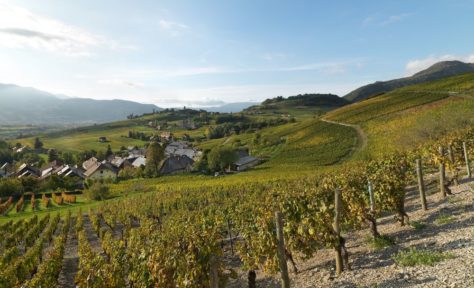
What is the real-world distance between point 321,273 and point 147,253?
22.2 ft

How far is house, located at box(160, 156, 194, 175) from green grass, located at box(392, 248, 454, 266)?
82379 millimetres

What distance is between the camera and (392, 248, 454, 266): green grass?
10.9m

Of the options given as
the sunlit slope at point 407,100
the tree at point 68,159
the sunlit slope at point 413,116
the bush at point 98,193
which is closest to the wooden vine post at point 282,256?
the sunlit slope at point 413,116

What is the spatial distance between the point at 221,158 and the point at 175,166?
1469 cm

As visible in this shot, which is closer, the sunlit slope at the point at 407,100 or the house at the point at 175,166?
the sunlit slope at the point at 407,100

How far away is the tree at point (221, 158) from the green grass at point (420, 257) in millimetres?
75095

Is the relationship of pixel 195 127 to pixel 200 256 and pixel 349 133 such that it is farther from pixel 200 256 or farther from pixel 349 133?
pixel 200 256

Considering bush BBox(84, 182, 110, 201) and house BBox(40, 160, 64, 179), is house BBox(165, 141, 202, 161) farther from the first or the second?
bush BBox(84, 182, 110, 201)

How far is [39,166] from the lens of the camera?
118m

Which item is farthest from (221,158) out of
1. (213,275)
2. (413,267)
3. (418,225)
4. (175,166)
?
(213,275)

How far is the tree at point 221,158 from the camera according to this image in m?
86.8

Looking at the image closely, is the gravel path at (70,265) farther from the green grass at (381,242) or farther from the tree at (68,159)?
the tree at (68,159)

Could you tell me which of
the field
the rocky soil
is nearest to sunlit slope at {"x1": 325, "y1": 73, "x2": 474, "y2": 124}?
the field

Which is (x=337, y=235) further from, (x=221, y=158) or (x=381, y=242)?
(x=221, y=158)
